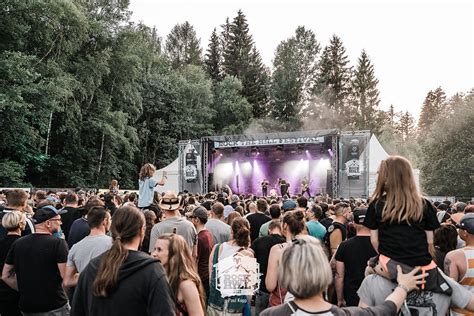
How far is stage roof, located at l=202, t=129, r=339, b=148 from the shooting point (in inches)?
869

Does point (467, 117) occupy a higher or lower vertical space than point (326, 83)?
lower

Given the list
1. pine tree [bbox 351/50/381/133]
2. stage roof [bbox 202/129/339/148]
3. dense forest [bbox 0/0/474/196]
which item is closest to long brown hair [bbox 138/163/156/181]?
stage roof [bbox 202/129/339/148]

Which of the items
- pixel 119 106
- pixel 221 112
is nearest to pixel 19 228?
pixel 119 106

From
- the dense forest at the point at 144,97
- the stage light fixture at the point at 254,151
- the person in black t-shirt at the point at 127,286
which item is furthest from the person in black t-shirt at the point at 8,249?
the dense forest at the point at 144,97

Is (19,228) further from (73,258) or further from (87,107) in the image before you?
(87,107)

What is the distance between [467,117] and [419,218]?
1429 inches

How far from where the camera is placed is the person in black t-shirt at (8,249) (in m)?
4.47

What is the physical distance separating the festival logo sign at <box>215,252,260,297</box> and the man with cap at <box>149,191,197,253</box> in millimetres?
825

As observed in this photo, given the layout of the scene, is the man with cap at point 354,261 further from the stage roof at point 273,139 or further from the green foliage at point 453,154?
the green foliage at point 453,154

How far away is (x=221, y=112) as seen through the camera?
48688 mm

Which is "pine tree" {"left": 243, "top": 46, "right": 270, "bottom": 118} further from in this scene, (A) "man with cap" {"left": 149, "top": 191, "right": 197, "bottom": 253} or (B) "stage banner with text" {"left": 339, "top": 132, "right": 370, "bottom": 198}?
(A) "man with cap" {"left": 149, "top": 191, "right": 197, "bottom": 253}

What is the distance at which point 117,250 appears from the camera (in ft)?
8.06

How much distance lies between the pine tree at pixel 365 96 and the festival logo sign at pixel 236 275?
176 feet

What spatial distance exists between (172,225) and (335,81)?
2104 inches
